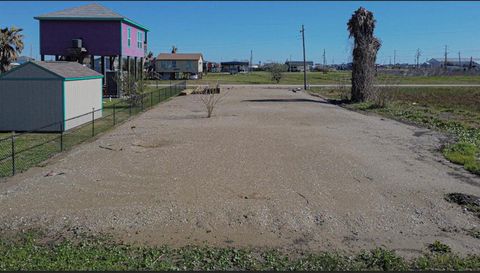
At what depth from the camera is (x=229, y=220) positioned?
28.6ft

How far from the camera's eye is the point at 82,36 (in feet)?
123

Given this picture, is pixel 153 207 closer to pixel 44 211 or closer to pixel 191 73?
pixel 44 211

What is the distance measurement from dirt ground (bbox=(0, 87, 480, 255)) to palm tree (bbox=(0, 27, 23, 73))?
34.6 m

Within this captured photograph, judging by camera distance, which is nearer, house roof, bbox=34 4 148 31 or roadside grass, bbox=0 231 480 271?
roadside grass, bbox=0 231 480 271

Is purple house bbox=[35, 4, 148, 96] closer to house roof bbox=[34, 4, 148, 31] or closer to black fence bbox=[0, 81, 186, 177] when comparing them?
house roof bbox=[34, 4, 148, 31]

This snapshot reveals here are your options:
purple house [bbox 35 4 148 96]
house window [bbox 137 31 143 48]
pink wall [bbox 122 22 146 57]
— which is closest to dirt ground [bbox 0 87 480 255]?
purple house [bbox 35 4 148 96]

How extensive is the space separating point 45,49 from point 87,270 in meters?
34.8

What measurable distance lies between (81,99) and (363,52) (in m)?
21.4

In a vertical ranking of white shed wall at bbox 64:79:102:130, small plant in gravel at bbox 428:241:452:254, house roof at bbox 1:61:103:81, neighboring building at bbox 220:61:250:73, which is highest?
neighboring building at bbox 220:61:250:73

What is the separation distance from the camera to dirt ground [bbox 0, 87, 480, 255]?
809cm

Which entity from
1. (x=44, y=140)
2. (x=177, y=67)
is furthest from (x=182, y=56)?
(x=44, y=140)

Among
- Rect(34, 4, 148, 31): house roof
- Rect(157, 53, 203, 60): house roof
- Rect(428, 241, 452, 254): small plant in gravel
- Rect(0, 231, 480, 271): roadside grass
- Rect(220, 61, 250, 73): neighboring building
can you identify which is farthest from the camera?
Rect(220, 61, 250, 73): neighboring building

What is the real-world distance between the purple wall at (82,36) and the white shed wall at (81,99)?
12.5 meters

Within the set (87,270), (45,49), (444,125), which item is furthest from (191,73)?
(87,270)
